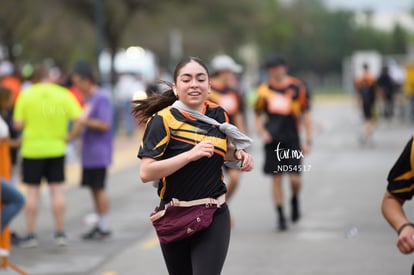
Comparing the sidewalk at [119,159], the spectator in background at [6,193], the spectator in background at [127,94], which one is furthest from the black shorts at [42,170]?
the spectator in background at [127,94]

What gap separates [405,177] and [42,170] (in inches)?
263

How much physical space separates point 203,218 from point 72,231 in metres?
6.55

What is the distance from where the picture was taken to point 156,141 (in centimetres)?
557

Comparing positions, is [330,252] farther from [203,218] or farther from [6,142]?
[203,218]

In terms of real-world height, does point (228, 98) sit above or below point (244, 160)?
above

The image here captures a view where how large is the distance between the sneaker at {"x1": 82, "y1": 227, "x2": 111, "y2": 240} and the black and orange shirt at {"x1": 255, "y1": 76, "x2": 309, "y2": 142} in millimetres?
2204

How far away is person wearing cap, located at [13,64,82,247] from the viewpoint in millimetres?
10688

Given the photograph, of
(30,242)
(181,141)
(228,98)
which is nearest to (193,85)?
(181,141)

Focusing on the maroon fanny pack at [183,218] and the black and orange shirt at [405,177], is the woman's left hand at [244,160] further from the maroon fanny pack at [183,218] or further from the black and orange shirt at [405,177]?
the black and orange shirt at [405,177]

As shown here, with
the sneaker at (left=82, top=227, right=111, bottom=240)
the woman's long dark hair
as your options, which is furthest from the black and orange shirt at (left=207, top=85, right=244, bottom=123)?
the woman's long dark hair

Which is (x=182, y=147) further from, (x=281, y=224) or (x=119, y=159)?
(x=119, y=159)

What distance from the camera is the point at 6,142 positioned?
950 centimetres

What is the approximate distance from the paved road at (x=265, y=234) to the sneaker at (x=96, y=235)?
0.52 feet

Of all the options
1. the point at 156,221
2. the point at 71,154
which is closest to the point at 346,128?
the point at 71,154
